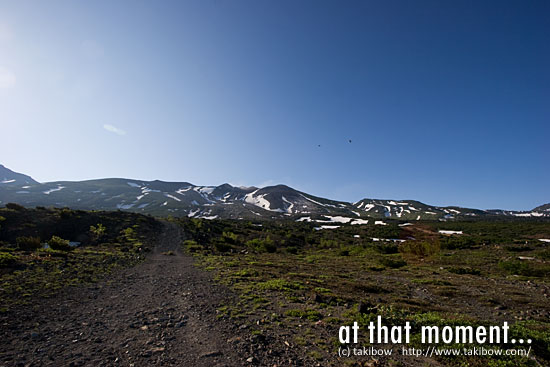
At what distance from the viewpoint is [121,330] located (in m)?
7.57

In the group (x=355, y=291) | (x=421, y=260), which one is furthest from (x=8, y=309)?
(x=421, y=260)

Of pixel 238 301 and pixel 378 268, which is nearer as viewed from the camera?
pixel 238 301

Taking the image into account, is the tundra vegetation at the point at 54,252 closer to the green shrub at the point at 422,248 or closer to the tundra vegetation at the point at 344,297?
the tundra vegetation at the point at 344,297

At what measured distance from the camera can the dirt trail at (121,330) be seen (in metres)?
5.95

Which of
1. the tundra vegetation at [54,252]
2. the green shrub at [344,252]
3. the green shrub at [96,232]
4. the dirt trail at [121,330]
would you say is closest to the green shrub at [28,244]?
the tundra vegetation at [54,252]

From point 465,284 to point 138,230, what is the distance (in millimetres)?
45911

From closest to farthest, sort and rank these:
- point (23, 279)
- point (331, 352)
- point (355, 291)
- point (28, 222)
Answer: point (331, 352) → point (23, 279) → point (355, 291) → point (28, 222)

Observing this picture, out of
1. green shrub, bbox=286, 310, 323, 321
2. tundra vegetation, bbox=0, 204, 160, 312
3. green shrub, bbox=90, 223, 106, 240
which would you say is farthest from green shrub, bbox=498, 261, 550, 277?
green shrub, bbox=90, 223, 106, 240

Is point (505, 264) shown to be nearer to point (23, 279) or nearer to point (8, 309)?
point (8, 309)

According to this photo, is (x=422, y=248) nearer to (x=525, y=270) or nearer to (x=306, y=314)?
(x=525, y=270)

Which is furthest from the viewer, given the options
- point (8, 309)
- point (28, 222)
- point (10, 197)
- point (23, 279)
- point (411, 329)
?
point (10, 197)

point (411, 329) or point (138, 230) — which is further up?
point (411, 329)

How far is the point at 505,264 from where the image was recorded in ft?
75.3

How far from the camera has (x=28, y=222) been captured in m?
32.2
